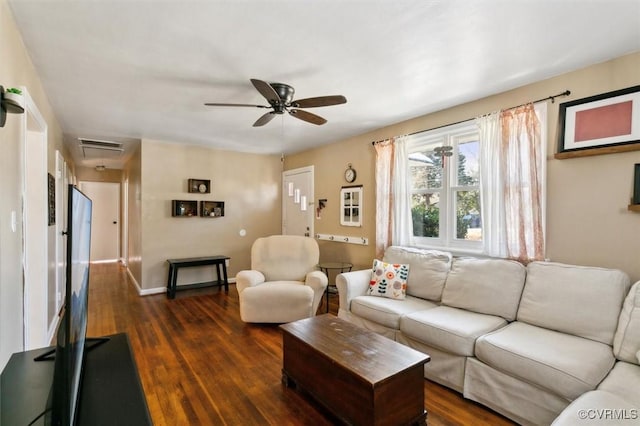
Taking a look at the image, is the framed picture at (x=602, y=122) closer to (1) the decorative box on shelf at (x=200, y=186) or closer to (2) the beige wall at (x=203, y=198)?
(2) the beige wall at (x=203, y=198)

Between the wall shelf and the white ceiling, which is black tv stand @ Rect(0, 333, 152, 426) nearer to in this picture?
the white ceiling

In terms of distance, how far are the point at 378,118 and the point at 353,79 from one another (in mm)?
1139

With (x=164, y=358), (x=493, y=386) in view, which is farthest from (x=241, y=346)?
(x=493, y=386)

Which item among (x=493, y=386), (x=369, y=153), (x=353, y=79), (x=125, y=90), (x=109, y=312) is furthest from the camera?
(x=369, y=153)

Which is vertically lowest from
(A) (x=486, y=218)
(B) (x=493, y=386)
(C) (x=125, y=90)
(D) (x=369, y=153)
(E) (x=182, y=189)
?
(B) (x=493, y=386)

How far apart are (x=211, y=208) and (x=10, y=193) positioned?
11.8 ft

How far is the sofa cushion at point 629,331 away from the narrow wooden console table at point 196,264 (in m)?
4.64

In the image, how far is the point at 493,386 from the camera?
6.54 ft

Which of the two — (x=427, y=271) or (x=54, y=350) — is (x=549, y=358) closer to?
(x=427, y=271)

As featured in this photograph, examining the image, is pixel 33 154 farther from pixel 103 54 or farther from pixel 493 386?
pixel 493 386

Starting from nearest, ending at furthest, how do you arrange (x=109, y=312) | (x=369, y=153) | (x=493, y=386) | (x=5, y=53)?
(x=5, y=53), (x=493, y=386), (x=109, y=312), (x=369, y=153)

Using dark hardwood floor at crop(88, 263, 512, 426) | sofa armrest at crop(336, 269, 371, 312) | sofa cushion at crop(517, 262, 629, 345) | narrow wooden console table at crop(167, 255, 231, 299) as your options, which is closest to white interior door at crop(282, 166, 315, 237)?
narrow wooden console table at crop(167, 255, 231, 299)

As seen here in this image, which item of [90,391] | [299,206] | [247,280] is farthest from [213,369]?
[299,206]

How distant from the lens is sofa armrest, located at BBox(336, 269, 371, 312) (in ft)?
10.2
